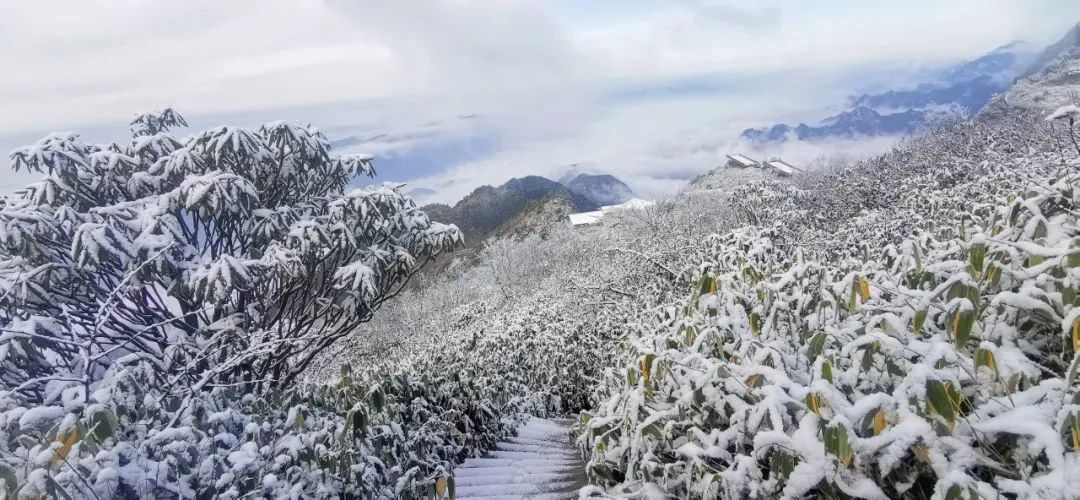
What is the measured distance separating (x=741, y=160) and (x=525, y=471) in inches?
2172

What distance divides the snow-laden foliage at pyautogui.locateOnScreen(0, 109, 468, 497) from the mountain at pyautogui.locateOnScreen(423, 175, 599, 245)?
70.1 metres

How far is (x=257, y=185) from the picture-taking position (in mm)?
5926

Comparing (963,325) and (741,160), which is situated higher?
(963,325)

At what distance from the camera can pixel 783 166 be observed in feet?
140

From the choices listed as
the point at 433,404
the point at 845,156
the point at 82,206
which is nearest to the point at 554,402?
the point at 433,404

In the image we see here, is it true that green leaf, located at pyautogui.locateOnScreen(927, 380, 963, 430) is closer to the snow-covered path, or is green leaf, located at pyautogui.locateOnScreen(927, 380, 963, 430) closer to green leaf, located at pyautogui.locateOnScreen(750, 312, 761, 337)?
green leaf, located at pyautogui.locateOnScreen(750, 312, 761, 337)

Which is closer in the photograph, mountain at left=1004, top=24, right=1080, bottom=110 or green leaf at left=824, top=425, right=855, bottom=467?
green leaf at left=824, top=425, right=855, bottom=467

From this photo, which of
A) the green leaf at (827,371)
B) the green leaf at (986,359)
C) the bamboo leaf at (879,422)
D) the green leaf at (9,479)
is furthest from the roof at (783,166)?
the green leaf at (9,479)

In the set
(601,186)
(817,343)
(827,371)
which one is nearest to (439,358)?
(817,343)

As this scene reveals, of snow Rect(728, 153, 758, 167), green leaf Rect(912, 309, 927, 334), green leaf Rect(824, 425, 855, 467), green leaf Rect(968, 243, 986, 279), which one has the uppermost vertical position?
green leaf Rect(968, 243, 986, 279)

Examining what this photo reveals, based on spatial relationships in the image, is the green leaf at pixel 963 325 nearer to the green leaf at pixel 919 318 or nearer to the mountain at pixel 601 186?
the green leaf at pixel 919 318

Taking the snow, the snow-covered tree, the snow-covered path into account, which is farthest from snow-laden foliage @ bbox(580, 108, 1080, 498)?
the snow

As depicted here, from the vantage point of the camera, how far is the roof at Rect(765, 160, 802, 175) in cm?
3997

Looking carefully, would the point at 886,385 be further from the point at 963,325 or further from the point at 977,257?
the point at 977,257
